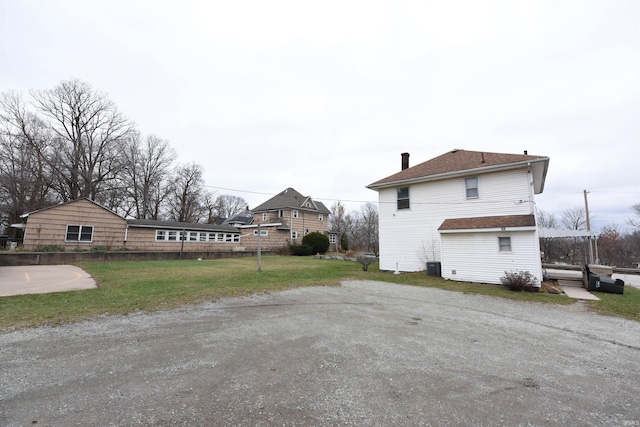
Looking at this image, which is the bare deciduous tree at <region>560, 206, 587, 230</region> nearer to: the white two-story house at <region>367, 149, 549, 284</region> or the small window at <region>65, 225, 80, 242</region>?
the white two-story house at <region>367, 149, 549, 284</region>

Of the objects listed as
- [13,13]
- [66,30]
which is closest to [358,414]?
[66,30]

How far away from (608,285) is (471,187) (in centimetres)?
632

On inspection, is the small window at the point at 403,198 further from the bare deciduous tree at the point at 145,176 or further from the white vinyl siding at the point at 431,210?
the bare deciduous tree at the point at 145,176

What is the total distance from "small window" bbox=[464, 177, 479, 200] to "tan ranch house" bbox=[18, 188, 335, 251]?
1098cm

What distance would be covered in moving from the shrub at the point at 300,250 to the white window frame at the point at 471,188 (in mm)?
18525

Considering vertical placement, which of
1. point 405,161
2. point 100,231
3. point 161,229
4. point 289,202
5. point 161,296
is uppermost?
point 405,161

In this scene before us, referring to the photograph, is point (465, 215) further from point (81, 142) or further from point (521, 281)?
point (81, 142)

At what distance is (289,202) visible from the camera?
3538 cm

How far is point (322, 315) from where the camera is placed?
6.33 m

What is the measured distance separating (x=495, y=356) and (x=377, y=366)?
2.00 m

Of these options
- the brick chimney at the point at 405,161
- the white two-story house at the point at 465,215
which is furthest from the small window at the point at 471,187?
the brick chimney at the point at 405,161

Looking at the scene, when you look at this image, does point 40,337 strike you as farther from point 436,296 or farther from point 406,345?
point 436,296

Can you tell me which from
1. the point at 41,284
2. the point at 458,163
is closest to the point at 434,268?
the point at 458,163

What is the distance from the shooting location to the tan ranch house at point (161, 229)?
68.3ft
